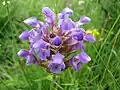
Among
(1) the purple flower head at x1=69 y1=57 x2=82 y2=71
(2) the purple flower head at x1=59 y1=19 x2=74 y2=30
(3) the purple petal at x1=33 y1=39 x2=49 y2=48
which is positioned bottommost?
(1) the purple flower head at x1=69 y1=57 x2=82 y2=71

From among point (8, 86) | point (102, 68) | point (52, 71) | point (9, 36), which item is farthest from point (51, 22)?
point (9, 36)

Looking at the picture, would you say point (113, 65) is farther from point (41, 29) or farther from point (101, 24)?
point (41, 29)

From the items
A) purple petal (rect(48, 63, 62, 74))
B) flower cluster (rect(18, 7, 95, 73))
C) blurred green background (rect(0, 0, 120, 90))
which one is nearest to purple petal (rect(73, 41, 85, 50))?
flower cluster (rect(18, 7, 95, 73))

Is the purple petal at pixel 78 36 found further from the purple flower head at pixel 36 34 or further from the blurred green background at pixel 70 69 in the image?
the blurred green background at pixel 70 69

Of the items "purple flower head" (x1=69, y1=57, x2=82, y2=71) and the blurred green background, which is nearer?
"purple flower head" (x1=69, y1=57, x2=82, y2=71)

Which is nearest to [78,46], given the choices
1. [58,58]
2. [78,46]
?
[78,46]

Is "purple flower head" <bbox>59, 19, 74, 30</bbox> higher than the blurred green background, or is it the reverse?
"purple flower head" <bbox>59, 19, 74, 30</bbox>

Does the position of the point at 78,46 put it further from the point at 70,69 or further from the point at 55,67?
the point at 70,69

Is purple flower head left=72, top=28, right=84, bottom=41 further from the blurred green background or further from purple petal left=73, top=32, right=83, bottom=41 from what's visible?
the blurred green background
